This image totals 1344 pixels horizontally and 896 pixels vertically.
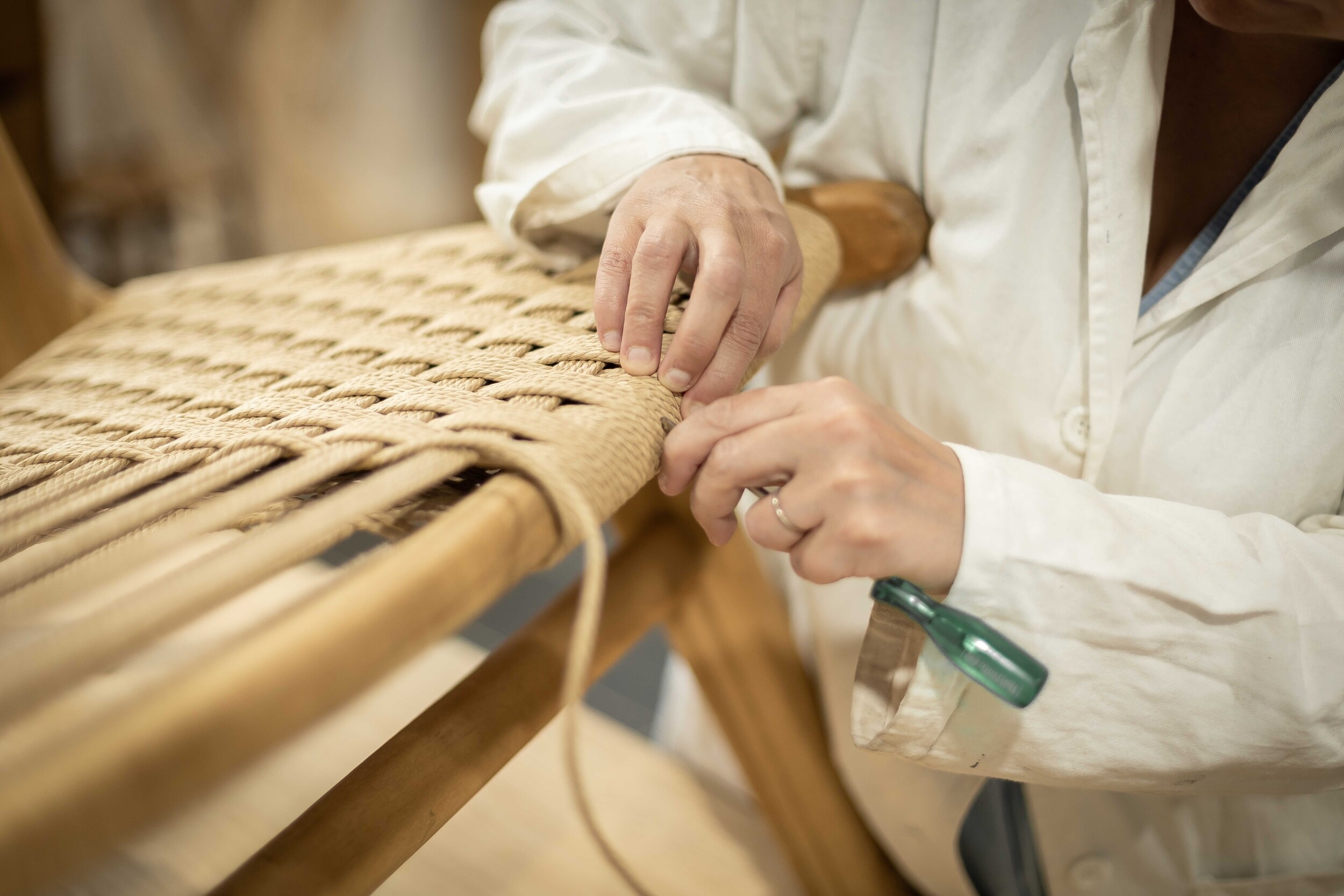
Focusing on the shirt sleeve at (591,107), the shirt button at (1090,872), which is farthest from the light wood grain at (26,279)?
the shirt button at (1090,872)

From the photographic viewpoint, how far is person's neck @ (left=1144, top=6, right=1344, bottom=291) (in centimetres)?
43

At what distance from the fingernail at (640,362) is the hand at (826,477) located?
3cm

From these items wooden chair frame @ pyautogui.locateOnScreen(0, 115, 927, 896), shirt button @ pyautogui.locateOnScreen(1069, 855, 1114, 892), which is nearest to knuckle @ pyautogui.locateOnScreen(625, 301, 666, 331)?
wooden chair frame @ pyautogui.locateOnScreen(0, 115, 927, 896)

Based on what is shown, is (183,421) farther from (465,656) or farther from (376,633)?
(465,656)

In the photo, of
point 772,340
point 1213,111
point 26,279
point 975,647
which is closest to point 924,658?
point 975,647

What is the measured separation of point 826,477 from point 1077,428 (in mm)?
222

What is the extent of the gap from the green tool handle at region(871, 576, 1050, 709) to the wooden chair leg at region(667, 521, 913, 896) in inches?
11.7

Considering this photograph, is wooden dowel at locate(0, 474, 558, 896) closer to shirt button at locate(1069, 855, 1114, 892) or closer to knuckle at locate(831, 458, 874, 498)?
knuckle at locate(831, 458, 874, 498)

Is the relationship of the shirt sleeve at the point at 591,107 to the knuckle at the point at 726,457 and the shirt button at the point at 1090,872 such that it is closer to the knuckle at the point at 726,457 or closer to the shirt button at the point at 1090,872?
the knuckle at the point at 726,457

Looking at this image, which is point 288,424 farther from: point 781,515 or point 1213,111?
point 1213,111

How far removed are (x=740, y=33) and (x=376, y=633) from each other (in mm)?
448

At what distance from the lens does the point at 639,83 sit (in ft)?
1.59

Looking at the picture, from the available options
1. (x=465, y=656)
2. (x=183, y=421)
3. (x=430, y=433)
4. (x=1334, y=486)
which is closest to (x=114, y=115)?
(x=465, y=656)

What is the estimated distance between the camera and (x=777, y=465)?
30 centimetres
